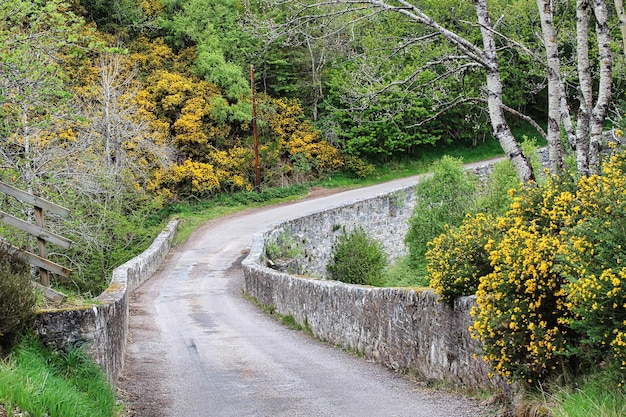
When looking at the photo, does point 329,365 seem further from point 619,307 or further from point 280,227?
point 280,227

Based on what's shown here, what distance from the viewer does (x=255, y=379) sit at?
9406 millimetres

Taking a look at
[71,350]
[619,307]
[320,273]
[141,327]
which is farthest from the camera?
[320,273]

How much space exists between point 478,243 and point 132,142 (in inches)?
1008

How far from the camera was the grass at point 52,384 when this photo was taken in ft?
15.1

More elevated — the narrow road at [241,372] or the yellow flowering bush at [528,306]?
the yellow flowering bush at [528,306]

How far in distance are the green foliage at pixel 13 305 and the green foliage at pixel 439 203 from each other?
67.1ft

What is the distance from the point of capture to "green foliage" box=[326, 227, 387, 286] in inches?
1013

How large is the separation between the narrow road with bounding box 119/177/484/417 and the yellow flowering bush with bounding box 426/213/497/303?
1157 mm

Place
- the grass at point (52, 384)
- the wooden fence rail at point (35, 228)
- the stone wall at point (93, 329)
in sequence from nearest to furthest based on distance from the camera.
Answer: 1. the grass at point (52, 384)
2. the stone wall at point (93, 329)
3. the wooden fence rail at point (35, 228)

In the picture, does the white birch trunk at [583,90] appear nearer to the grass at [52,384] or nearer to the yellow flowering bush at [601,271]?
the yellow flowering bush at [601,271]

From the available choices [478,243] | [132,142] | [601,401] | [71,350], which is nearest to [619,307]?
[601,401]

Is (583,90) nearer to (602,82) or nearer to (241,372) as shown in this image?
(602,82)

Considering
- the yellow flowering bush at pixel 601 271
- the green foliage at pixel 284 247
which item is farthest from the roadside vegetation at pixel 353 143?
the green foliage at pixel 284 247

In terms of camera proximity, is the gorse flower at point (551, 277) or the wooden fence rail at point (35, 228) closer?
the gorse flower at point (551, 277)
